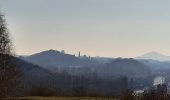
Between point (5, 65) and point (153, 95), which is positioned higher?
point (5, 65)

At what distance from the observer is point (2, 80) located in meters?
36.1

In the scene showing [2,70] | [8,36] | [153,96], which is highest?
[8,36]

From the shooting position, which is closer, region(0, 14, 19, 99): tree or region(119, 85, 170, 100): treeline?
region(119, 85, 170, 100): treeline

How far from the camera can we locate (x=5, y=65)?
120 feet

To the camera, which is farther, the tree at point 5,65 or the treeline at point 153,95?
the tree at point 5,65

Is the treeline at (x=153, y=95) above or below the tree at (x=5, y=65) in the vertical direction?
below

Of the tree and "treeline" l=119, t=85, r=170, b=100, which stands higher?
the tree

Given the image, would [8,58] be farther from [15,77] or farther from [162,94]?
[162,94]

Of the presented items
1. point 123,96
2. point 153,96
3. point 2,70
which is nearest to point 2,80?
point 2,70

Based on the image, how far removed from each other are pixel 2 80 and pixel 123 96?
39.2 feet

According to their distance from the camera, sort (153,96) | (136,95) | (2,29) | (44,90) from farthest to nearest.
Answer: (44,90), (2,29), (136,95), (153,96)

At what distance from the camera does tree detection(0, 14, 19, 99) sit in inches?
1395

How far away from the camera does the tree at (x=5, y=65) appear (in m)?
35.4

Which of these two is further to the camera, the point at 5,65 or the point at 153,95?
the point at 5,65
